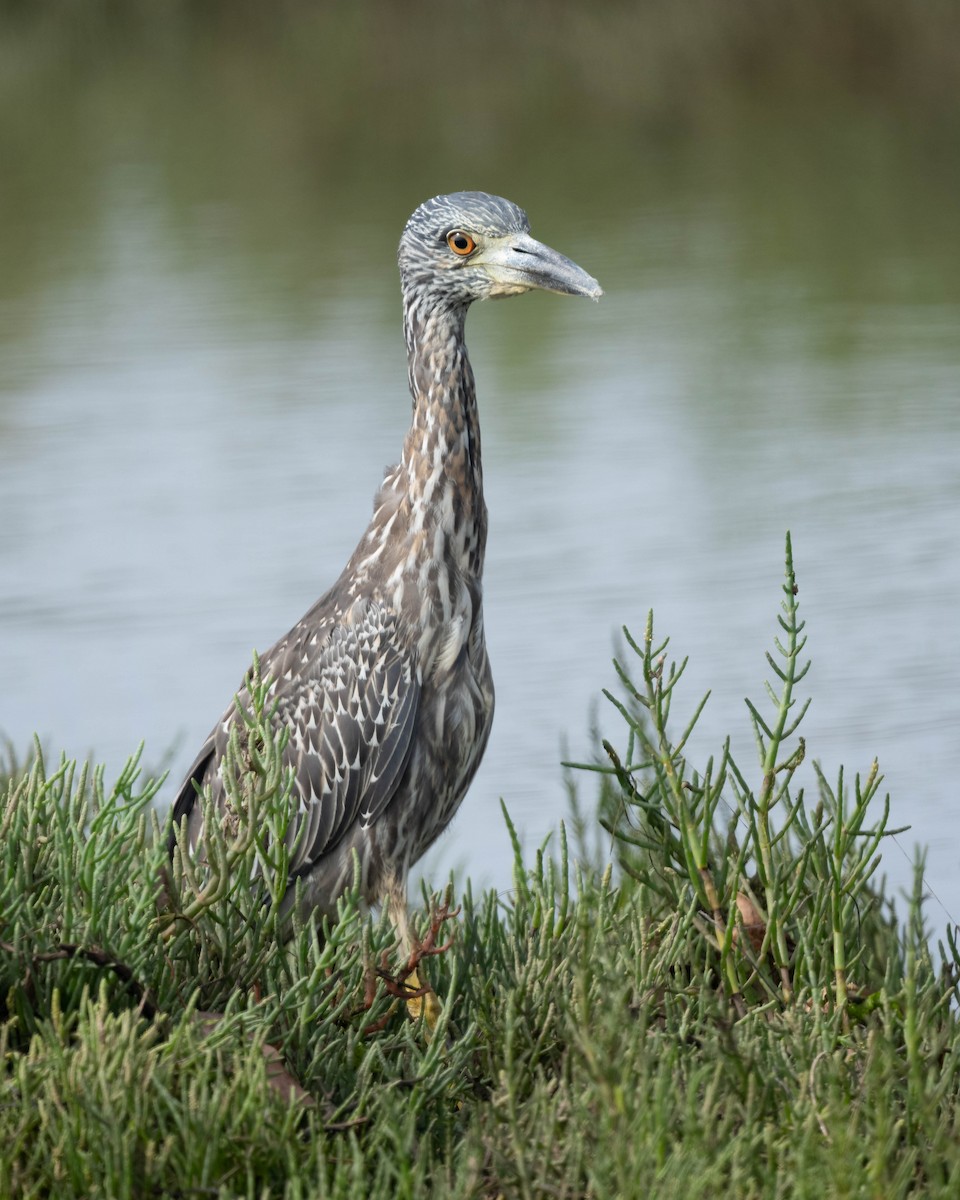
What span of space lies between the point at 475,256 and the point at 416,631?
69 centimetres

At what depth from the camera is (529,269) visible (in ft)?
11.4

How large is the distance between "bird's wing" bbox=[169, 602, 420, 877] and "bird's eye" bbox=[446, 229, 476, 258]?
66 centimetres

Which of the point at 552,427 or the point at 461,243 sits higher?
the point at 552,427

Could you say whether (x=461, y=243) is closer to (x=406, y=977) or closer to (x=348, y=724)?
(x=348, y=724)

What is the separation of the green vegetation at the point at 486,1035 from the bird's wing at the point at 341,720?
0.55 meters

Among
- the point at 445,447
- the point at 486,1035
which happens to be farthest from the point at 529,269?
the point at 486,1035

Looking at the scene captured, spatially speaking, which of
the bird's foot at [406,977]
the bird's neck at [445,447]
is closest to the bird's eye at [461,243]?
the bird's neck at [445,447]

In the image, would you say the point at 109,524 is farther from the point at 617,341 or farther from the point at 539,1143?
the point at 539,1143

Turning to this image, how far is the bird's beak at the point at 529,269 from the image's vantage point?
3.41 meters

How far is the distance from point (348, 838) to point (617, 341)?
8423mm

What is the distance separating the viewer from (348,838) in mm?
3699

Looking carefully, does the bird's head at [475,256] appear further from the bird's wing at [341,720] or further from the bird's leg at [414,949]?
the bird's leg at [414,949]

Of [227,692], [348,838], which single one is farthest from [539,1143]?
[227,692]

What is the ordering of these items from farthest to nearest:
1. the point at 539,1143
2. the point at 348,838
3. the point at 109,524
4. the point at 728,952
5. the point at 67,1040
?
the point at 109,524
the point at 348,838
the point at 728,952
the point at 67,1040
the point at 539,1143
